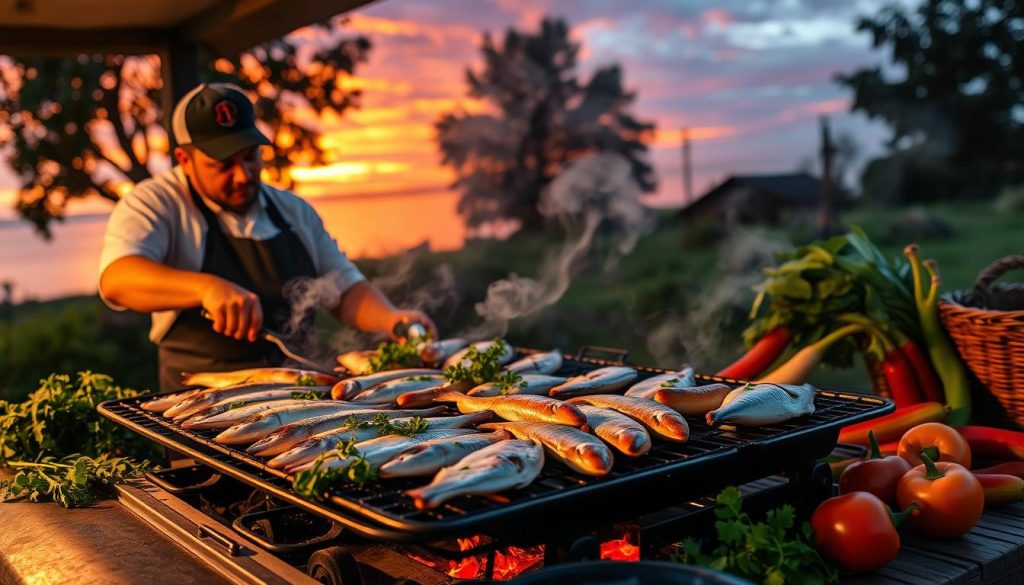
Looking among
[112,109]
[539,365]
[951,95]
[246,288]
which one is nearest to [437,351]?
[539,365]

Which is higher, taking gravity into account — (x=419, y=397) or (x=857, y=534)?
(x=419, y=397)

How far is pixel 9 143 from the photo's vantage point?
569 inches

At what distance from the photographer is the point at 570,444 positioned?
8.34ft

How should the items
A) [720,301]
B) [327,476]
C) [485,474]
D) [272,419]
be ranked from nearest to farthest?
[485,474], [327,476], [272,419], [720,301]

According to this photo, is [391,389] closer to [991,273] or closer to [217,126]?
[217,126]

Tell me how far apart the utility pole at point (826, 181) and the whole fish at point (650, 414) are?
45.3 feet

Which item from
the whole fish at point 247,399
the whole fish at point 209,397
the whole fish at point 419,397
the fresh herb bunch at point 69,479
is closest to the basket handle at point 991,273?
the whole fish at point 419,397

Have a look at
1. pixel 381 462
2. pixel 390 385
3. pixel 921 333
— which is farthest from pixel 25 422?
pixel 921 333

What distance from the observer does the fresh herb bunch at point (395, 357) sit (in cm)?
432

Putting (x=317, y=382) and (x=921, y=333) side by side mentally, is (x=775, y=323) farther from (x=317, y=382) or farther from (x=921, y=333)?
(x=317, y=382)

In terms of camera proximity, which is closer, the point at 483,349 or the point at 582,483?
the point at 582,483

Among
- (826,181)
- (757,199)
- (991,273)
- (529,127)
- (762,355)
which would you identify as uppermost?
(529,127)

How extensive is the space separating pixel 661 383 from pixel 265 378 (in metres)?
1.76

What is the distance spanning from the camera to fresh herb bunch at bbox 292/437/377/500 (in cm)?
242
